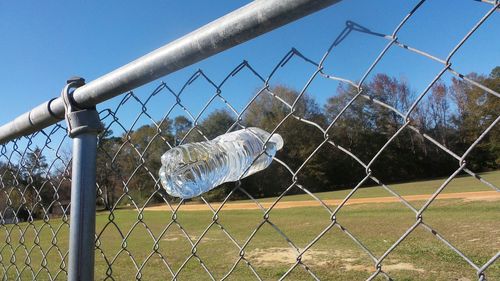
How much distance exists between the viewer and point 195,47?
1264 mm

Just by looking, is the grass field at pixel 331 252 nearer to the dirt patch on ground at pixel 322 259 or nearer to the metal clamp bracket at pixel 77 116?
the dirt patch on ground at pixel 322 259

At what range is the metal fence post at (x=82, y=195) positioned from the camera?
Result: 5.12ft

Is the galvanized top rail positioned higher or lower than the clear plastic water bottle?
higher

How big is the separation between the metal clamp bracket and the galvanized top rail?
27 mm

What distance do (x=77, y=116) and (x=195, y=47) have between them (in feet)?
Result: 2.17

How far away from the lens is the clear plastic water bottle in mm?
1617

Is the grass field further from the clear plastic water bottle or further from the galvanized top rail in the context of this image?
the galvanized top rail

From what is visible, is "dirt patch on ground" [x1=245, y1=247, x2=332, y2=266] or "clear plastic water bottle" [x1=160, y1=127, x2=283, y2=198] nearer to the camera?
"clear plastic water bottle" [x1=160, y1=127, x2=283, y2=198]

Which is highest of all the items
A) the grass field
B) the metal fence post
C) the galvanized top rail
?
the galvanized top rail

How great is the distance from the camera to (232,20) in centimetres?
117

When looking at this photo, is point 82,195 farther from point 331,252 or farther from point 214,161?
point 331,252

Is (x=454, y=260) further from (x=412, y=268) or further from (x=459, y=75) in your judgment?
(x=459, y=75)

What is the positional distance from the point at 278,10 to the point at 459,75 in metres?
0.44

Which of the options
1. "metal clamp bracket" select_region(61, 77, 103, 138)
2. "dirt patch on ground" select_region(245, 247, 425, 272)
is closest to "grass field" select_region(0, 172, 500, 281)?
"dirt patch on ground" select_region(245, 247, 425, 272)
